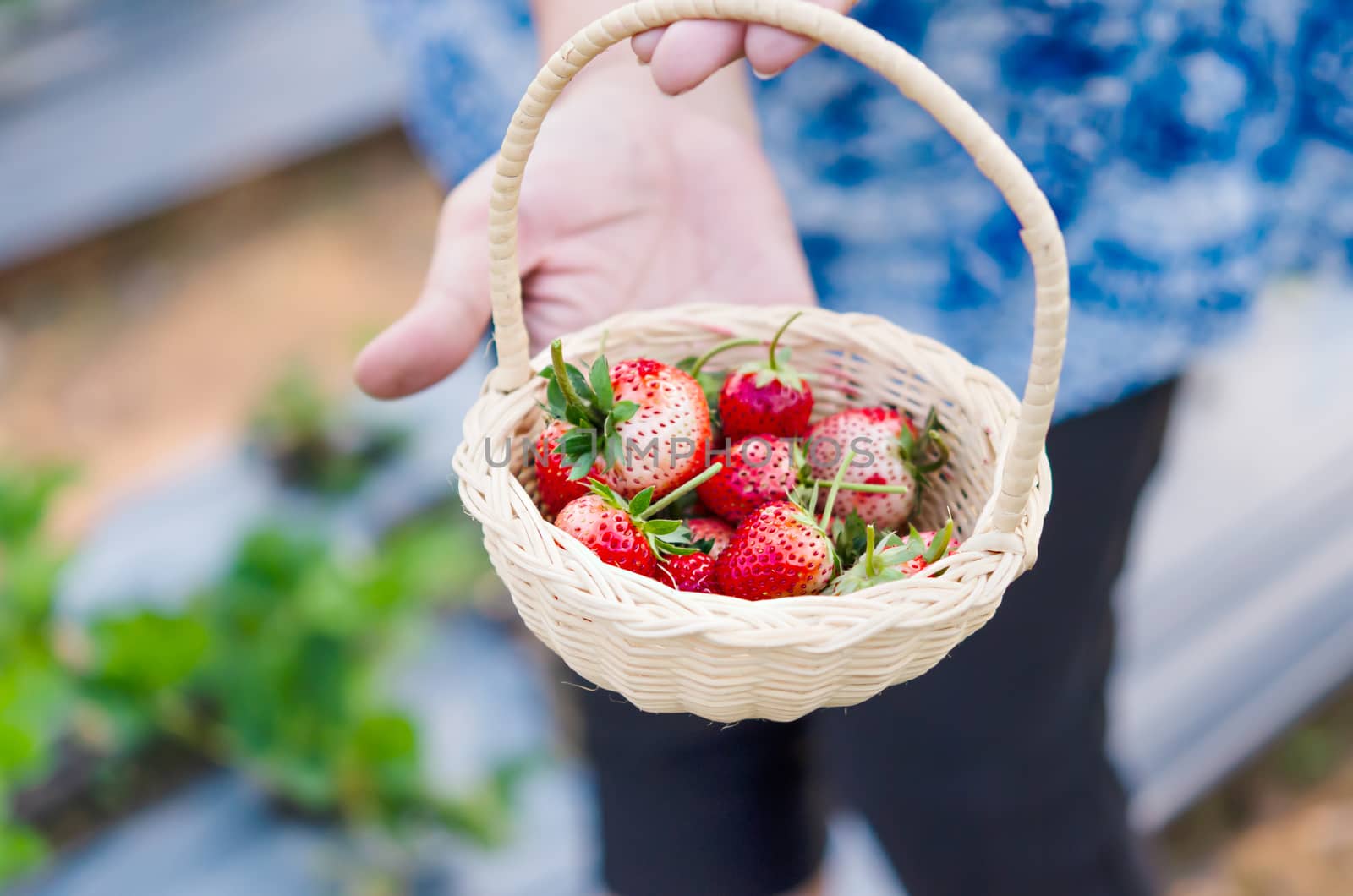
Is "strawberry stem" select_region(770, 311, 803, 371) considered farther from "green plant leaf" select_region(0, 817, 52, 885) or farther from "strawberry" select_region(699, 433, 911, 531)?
"green plant leaf" select_region(0, 817, 52, 885)

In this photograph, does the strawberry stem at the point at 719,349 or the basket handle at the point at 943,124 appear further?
the strawberry stem at the point at 719,349

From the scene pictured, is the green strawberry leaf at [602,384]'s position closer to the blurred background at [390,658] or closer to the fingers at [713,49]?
the fingers at [713,49]

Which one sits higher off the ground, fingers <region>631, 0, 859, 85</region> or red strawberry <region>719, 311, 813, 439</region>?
fingers <region>631, 0, 859, 85</region>

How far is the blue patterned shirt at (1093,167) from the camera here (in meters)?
0.76

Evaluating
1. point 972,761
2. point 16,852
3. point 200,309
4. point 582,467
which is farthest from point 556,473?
point 200,309

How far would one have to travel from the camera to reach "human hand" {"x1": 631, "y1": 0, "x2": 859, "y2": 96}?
20.3 inches

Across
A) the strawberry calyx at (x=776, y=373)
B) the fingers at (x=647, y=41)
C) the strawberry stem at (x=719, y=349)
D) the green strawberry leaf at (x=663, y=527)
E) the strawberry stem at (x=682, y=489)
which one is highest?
the fingers at (x=647, y=41)

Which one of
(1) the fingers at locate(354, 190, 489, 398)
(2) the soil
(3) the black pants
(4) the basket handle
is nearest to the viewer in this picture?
(4) the basket handle

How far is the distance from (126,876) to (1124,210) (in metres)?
1.26

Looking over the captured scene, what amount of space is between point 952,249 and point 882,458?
0.28 meters

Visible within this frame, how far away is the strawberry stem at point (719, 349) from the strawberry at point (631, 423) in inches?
1.1

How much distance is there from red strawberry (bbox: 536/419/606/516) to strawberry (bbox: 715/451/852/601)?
0.09 m

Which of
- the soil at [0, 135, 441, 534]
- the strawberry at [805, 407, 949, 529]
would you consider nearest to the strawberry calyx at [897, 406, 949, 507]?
the strawberry at [805, 407, 949, 529]

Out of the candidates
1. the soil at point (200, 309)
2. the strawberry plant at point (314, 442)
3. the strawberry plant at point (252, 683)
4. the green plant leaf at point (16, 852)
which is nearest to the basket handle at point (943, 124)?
the strawberry plant at point (252, 683)
